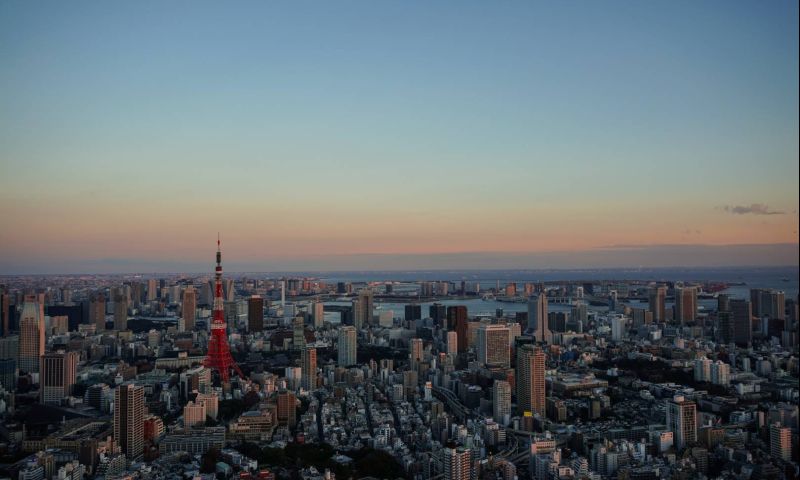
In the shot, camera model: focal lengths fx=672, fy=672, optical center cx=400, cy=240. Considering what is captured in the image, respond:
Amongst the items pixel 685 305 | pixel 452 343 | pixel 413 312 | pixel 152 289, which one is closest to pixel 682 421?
pixel 685 305

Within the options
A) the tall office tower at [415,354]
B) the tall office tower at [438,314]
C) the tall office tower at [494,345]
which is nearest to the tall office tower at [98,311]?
the tall office tower at [415,354]

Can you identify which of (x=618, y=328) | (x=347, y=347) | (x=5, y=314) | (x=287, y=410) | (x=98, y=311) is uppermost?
(x=5, y=314)

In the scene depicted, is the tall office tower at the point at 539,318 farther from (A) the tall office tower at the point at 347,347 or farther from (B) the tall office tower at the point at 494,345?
(A) the tall office tower at the point at 347,347

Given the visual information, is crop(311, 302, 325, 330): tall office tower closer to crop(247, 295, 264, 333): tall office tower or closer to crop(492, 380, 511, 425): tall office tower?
crop(247, 295, 264, 333): tall office tower

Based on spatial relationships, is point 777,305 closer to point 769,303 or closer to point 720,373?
point 769,303

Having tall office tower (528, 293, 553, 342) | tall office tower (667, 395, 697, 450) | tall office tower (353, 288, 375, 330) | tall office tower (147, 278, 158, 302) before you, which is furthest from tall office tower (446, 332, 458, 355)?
tall office tower (667, 395, 697, 450)
